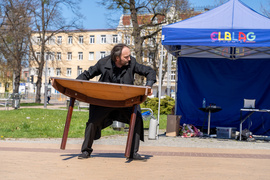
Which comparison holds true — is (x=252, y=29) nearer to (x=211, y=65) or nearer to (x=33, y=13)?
(x=211, y=65)

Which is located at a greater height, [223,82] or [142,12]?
[142,12]

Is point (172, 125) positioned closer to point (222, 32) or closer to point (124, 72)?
point (222, 32)

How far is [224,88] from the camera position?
14.2m

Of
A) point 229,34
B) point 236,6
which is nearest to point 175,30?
point 229,34

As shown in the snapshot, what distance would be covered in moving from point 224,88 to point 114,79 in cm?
798

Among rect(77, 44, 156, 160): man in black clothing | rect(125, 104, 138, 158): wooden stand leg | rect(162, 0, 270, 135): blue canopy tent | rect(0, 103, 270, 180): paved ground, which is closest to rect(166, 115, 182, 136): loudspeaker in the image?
rect(162, 0, 270, 135): blue canopy tent

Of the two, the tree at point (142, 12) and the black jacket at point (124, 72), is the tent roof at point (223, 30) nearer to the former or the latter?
the black jacket at point (124, 72)

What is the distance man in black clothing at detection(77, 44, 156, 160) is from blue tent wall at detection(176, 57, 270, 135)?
7.43 m

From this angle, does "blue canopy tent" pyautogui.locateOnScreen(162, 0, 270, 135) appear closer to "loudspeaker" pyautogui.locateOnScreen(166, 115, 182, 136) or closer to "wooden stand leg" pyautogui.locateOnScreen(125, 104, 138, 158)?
"loudspeaker" pyautogui.locateOnScreen(166, 115, 182, 136)

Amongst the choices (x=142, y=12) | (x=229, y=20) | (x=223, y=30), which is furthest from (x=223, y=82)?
(x=142, y=12)

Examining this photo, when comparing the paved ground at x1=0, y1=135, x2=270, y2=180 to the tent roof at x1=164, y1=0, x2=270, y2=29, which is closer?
the paved ground at x1=0, y1=135, x2=270, y2=180

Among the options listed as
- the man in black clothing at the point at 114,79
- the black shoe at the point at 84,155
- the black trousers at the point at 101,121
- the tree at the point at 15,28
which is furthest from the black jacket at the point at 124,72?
the tree at the point at 15,28

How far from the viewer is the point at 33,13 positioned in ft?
120

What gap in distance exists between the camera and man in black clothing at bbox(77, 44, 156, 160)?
682cm
